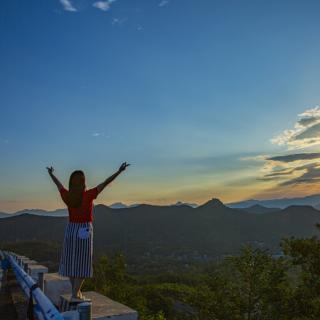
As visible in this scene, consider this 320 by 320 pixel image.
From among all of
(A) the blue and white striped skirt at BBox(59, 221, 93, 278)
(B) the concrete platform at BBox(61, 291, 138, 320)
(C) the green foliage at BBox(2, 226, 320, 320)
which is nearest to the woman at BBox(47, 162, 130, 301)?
(A) the blue and white striped skirt at BBox(59, 221, 93, 278)

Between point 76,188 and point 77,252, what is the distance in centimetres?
80

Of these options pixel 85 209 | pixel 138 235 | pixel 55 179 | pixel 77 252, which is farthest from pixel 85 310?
pixel 138 235

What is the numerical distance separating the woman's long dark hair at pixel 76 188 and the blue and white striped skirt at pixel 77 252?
270mm

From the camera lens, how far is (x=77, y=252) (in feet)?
16.6

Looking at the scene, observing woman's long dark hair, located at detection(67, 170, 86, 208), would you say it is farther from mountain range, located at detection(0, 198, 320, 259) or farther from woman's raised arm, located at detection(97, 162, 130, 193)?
mountain range, located at detection(0, 198, 320, 259)

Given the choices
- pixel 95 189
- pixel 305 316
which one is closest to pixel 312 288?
pixel 305 316

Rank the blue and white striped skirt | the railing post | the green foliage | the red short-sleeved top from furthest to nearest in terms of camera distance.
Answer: the green foliage < the red short-sleeved top < the blue and white striped skirt < the railing post

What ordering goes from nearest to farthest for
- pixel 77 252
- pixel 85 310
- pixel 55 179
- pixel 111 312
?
pixel 85 310 < pixel 111 312 < pixel 77 252 < pixel 55 179

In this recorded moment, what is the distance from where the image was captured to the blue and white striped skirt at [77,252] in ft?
16.5

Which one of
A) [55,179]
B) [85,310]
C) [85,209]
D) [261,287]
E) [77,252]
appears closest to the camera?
[85,310]

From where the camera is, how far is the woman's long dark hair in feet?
17.0

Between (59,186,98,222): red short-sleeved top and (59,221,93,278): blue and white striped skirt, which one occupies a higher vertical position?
(59,186,98,222): red short-sleeved top

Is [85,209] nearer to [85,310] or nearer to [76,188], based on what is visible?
[76,188]

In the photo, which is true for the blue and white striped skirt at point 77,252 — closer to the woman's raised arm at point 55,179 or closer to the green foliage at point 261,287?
the woman's raised arm at point 55,179
